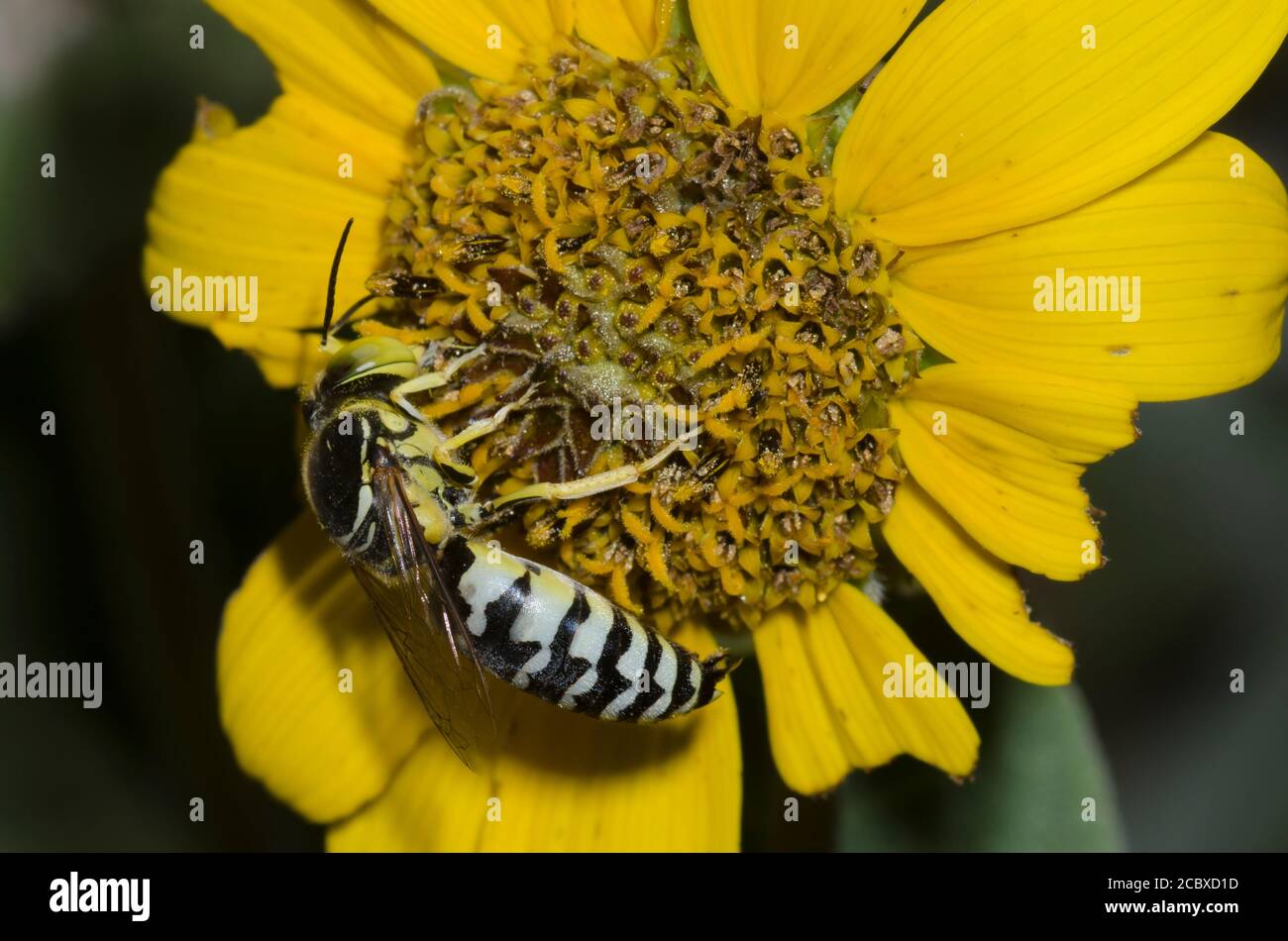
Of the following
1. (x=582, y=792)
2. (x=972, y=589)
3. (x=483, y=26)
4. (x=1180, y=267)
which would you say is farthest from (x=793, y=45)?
(x=582, y=792)

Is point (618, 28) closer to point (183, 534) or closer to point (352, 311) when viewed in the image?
point (352, 311)

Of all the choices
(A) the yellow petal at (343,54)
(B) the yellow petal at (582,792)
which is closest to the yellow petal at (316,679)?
(B) the yellow petal at (582,792)

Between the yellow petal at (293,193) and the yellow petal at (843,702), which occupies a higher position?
the yellow petal at (293,193)

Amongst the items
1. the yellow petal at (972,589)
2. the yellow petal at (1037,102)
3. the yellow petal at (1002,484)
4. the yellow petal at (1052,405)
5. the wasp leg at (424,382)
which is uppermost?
the yellow petal at (1037,102)

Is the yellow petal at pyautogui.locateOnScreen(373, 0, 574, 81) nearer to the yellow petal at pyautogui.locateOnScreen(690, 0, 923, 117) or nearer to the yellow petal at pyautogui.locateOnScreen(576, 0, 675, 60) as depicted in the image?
the yellow petal at pyautogui.locateOnScreen(576, 0, 675, 60)

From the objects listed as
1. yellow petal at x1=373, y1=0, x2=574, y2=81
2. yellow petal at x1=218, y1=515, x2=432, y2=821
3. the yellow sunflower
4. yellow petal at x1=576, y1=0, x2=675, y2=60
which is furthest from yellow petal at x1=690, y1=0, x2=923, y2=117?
yellow petal at x1=218, y1=515, x2=432, y2=821

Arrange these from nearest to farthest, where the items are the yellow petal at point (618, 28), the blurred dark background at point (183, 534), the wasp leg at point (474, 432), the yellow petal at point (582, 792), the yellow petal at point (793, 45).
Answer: the yellow petal at point (793, 45)
the wasp leg at point (474, 432)
the yellow petal at point (618, 28)
the yellow petal at point (582, 792)
the blurred dark background at point (183, 534)

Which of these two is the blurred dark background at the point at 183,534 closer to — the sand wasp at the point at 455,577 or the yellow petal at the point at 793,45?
the sand wasp at the point at 455,577
